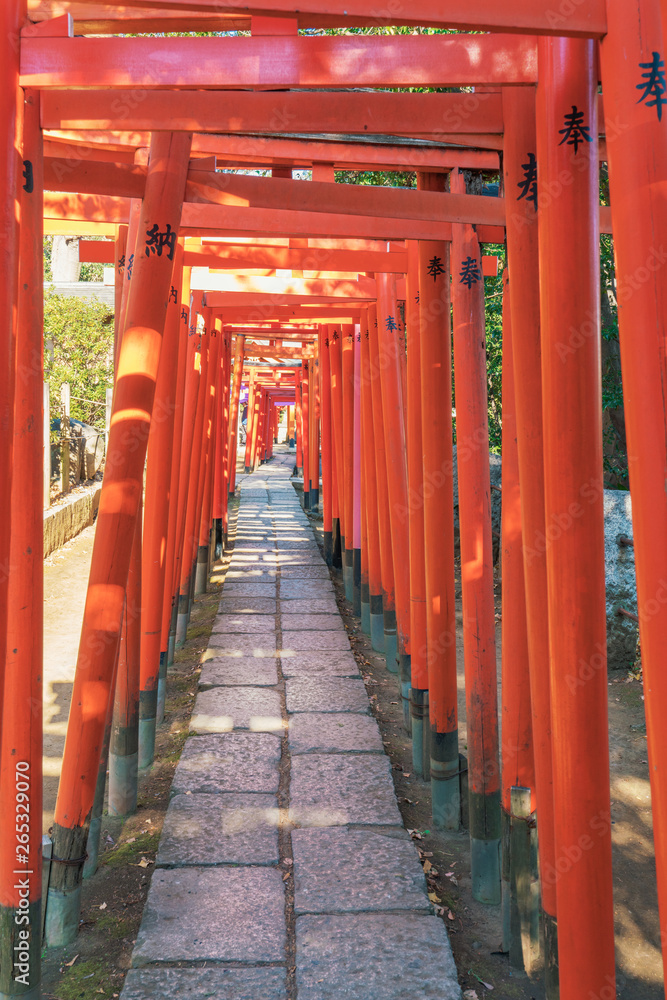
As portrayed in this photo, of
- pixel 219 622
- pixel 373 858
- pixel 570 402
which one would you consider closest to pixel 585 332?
Answer: pixel 570 402

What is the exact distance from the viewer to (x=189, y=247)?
411 centimetres

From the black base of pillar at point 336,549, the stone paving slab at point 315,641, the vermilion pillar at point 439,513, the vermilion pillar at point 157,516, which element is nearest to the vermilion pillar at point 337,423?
the black base of pillar at point 336,549

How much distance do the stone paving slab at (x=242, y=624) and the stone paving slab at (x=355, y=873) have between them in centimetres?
303

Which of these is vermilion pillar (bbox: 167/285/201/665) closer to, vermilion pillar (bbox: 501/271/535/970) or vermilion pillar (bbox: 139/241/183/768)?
vermilion pillar (bbox: 139/241/183/768)

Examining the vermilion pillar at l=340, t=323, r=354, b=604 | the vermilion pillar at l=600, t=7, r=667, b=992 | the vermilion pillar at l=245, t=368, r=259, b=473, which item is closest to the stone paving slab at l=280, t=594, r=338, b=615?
the vermilion pillar at l=340, t=323, r=354, b=604

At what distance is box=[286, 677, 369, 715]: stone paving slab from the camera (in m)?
4.62

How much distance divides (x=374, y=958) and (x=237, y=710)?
7.46 feet

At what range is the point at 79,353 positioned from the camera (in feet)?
42.4

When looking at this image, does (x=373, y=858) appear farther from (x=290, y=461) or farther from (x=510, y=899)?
(x=290, y=461)

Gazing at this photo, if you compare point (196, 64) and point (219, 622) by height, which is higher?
point (196, 64)

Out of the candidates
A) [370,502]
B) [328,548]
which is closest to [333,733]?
[370,502]

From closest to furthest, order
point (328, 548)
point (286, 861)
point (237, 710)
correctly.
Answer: point (286, 861) → point (237, 710) → point (328, 548)

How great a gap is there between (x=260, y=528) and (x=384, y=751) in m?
8.07

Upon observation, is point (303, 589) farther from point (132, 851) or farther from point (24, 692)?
point (24, 692)
